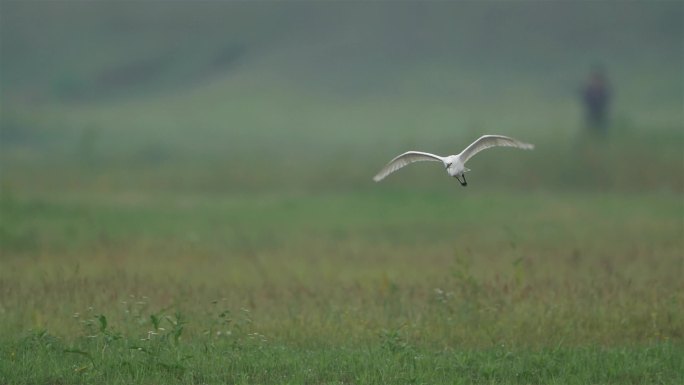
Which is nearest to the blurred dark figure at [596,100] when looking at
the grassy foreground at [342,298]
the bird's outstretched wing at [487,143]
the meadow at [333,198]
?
the meadow at [333,198]

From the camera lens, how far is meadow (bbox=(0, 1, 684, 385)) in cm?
935

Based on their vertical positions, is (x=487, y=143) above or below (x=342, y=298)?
above

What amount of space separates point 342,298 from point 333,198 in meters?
13.3

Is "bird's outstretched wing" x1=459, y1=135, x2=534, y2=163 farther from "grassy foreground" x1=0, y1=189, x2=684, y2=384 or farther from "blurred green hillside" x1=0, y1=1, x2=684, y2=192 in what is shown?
"blurred green hillside" x1=0, y1=1, x2=684, y2=192

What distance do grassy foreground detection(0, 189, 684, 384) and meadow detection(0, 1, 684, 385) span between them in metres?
0.04

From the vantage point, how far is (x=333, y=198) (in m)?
25.1

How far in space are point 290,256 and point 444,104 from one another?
3439 cm

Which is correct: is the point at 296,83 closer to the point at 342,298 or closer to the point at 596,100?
the point at 596,100

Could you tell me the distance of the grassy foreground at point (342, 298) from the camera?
8805 millimetres

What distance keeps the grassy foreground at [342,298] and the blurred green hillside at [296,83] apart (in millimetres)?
9703

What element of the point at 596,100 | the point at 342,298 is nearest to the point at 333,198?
the point at 596,100

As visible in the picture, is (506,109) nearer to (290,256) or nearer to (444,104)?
(444,104)

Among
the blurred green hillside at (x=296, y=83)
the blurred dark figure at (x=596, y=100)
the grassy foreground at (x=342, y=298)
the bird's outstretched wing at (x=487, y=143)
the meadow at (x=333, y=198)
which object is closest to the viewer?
the grassy foreground at (x=342, y=298)

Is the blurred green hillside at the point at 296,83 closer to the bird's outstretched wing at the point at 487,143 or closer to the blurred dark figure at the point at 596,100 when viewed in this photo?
the blurred dark figure at the point at 596,100
